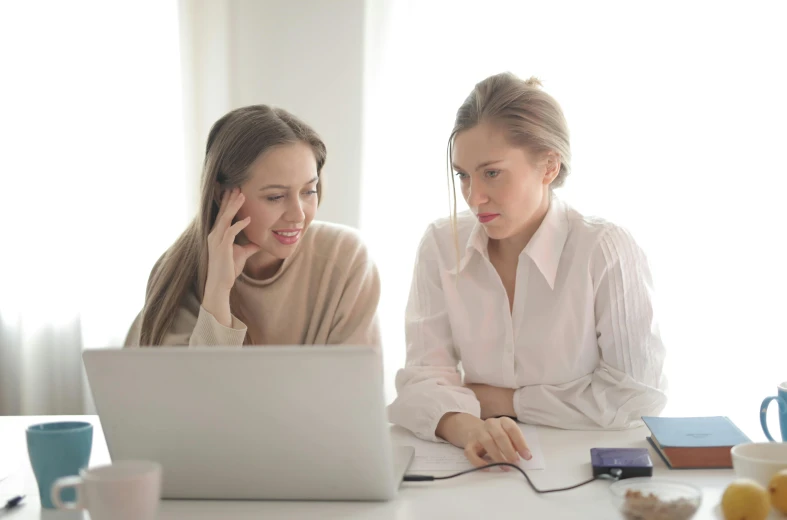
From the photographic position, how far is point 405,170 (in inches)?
117

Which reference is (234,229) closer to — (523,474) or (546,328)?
(546,328)

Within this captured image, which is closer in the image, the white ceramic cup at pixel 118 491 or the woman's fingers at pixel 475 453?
the white ceramic cup at pixel 118 491

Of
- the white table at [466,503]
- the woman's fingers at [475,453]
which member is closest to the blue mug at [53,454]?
Result: the white table at [466,503]

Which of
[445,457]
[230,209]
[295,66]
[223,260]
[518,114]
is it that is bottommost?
[445,457]

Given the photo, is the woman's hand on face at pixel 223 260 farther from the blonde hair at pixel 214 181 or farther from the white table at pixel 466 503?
the white table at pixel 466 503

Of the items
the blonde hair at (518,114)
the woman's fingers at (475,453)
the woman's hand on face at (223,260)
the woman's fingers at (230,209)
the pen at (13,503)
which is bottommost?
the pen at (13,503)

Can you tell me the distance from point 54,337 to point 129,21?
124 centimetres

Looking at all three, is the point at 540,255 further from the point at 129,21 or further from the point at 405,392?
the point at 129,21

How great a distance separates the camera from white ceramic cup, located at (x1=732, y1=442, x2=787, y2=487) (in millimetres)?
970

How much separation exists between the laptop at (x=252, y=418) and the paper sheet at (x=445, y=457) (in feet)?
0.59

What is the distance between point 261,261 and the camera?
1.95m

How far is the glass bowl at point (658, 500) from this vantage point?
0.90 meters

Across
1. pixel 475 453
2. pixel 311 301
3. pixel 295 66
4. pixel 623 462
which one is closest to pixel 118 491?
pixel 475 453

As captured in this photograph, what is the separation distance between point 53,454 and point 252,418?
0.29 metres
